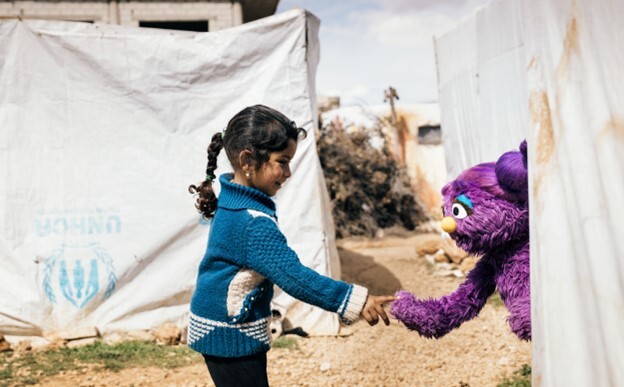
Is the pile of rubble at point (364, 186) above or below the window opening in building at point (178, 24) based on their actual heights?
below

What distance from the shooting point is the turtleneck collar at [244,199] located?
2.16 meters

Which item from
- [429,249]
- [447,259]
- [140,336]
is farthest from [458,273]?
[140,336]

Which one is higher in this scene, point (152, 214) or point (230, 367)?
point (152, 214)

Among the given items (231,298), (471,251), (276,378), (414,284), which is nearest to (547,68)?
(471,251)

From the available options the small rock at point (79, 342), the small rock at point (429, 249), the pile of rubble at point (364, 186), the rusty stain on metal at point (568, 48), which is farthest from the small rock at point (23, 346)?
the pile of rubble at point (364, 186)

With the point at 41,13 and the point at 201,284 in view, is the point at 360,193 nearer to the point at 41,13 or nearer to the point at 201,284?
the point at 41,13

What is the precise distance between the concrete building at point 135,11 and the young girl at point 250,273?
8448 mm

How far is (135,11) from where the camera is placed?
984 cm

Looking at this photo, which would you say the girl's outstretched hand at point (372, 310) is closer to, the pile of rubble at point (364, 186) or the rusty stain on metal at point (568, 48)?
the rusty stain on metal at point (568, 48)

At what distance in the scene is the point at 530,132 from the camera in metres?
1.84

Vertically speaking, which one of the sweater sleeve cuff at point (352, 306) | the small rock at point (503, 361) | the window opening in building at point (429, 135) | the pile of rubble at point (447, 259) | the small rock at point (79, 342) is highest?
the window opening in building at point (429, 135)

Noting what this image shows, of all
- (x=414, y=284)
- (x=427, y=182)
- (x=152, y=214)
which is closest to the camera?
(x=152, y=214)

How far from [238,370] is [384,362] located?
2380 millimetres

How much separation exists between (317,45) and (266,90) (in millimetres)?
801
